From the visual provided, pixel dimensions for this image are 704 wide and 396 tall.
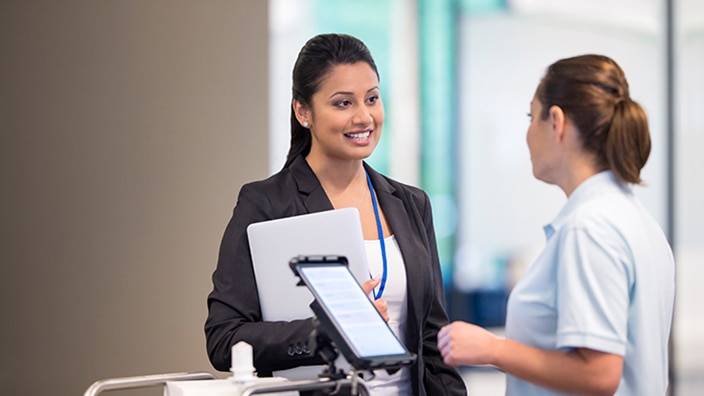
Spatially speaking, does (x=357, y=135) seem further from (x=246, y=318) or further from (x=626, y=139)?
(x=626, y=139)

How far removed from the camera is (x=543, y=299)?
1493 mm

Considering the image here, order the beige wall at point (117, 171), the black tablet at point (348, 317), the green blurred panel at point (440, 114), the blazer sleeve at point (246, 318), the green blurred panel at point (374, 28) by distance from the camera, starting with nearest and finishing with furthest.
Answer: the black tablet at point (348, 317), the blazer sleeve at point (246, 318), the beige wall at point (117, 171), the green blurred panel at point (374, 28), the green blurred panel at point (440, 114)

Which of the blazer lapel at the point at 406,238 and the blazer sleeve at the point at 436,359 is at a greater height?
the blazer lapel at the point at 406,238

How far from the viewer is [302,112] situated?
2.16 meters

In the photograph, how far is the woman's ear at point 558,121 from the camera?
4.91 feet

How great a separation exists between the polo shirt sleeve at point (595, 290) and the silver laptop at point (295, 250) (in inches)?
21.6

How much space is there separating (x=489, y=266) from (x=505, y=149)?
0.74 m

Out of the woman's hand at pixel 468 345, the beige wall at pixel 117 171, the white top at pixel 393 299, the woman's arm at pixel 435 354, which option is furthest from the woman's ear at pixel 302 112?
the beige wall at pixel 117 171

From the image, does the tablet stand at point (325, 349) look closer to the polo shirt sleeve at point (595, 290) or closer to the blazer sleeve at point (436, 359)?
the polo shirt sleeve at point (595, 290)

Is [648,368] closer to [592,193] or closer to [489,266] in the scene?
[592,193]

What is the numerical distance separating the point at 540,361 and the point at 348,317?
0.34 meters

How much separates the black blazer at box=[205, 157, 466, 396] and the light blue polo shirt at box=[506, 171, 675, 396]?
493mm

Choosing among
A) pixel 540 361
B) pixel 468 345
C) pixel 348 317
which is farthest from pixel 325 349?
pixel 540 361

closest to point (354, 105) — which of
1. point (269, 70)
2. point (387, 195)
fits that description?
point (387, 195)
